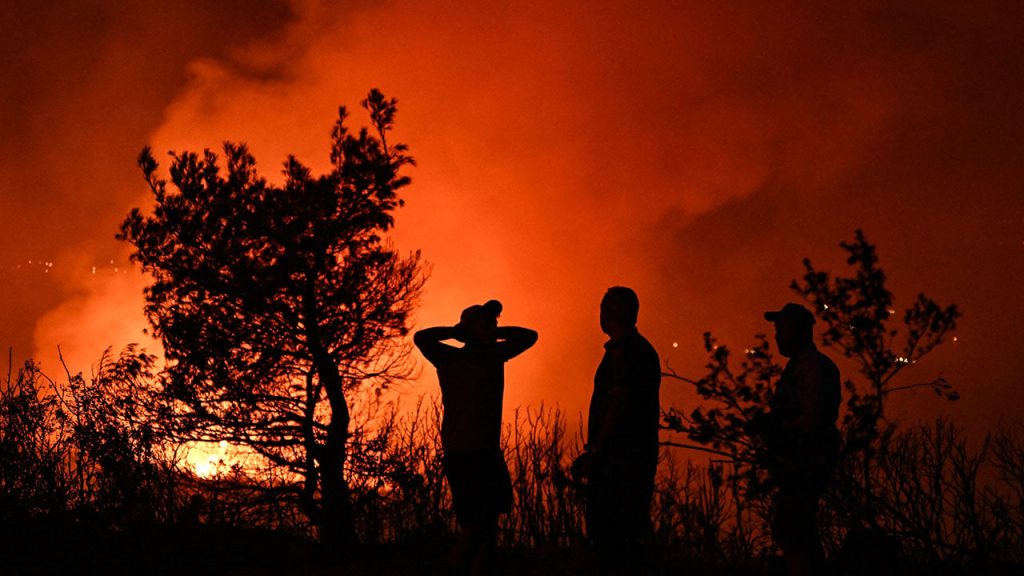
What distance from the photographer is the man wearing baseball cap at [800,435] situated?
313 centimetres

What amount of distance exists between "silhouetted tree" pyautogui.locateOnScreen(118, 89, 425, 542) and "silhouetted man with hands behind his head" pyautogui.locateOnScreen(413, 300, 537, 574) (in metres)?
6.15

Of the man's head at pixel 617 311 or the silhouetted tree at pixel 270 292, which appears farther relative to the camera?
the silhouetted tree at pixel 270 292

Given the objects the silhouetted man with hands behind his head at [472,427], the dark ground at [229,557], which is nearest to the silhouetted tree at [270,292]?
the dark ground at [229,557]

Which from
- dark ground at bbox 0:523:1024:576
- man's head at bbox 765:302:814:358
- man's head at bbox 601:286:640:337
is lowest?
dark ground at bbox 0:523:1024:576

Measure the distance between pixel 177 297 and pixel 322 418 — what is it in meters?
2.92

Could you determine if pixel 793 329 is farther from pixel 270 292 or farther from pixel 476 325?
pixel 270 292

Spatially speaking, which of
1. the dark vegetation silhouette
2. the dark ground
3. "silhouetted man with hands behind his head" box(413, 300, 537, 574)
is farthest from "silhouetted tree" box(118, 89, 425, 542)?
"silhouetted man with hands behind his head" box(413, 300, 537, 574)

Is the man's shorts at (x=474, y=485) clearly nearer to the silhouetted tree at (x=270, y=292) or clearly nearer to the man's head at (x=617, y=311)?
the man's head at (x=617, y=311)

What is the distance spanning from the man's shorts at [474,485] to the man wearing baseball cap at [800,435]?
4.96ft

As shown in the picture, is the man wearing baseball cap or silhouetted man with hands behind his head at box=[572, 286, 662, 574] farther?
silhouetted man with hands behind his head at box=[572, 286, 662, 574]

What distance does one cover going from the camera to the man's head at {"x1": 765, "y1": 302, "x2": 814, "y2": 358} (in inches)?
154

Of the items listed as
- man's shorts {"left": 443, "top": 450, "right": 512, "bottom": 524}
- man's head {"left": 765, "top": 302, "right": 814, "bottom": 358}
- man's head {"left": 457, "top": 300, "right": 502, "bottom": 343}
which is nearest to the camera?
man's head {"left": 765, "top": 302, "right": 814, "bottom": 358}

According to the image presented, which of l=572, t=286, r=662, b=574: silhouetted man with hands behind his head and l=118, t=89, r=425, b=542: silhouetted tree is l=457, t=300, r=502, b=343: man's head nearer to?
l=572, t=286, r=662, b=574: silhouetted man with hands behind his head

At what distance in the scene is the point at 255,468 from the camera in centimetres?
1206
